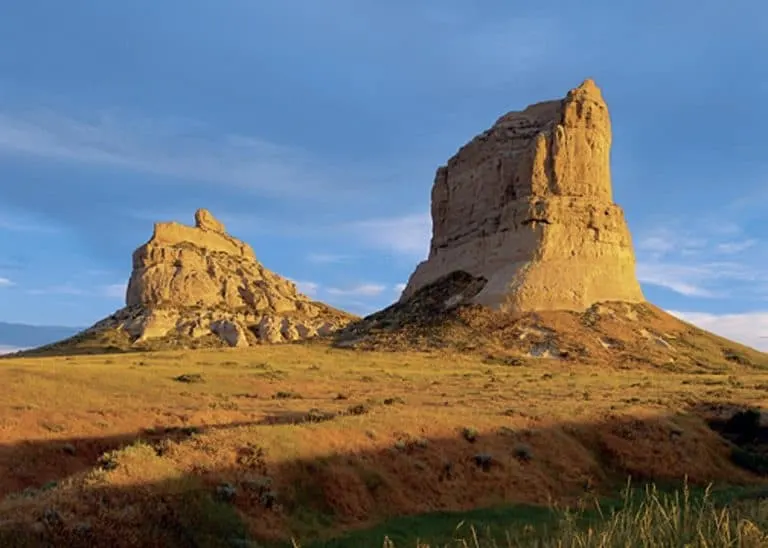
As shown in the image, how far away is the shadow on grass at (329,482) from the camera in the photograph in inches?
473

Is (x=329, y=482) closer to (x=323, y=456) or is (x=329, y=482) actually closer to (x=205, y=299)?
(x=323, y=456)

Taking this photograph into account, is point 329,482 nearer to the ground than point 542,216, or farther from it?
nearer to the ground

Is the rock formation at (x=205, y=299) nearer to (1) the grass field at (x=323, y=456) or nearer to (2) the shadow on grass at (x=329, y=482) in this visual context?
(1) the grass field at (x=323, y=456)

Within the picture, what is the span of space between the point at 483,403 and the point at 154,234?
109 meters

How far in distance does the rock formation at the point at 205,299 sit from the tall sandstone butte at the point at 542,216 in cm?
3363

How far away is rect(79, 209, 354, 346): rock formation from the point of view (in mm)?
107938

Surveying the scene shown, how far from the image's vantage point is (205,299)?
12094 centimetres

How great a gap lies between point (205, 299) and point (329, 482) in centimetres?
10895

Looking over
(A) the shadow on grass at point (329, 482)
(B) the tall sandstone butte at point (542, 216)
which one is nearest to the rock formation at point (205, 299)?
(B) the tall sandstone butte at point (542, 216)

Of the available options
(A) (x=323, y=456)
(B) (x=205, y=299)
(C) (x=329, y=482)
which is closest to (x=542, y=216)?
(A) (x=323, y=456)

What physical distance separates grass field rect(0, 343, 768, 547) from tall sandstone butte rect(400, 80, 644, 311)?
79.7 feet

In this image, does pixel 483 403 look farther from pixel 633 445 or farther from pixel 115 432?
pixel 115 432

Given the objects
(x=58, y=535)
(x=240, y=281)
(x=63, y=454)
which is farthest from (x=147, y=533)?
(x=240, y=281)

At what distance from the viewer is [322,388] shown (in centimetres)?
3728
